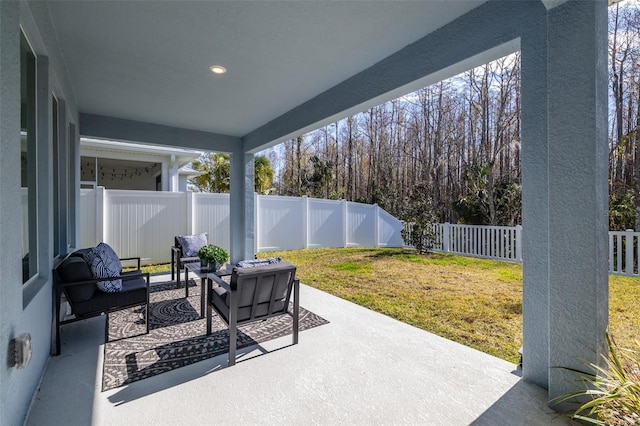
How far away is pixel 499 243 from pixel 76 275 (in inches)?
359

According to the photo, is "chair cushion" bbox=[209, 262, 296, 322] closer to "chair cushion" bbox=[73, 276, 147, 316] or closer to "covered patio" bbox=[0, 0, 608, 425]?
"covered patio" bbox=[0, 0, 608, 425]

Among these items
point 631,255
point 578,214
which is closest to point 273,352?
point 578,214

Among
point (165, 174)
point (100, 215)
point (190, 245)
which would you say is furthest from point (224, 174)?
point (190, 245)

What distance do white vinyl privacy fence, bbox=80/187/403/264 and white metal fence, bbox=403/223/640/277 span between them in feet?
5.63

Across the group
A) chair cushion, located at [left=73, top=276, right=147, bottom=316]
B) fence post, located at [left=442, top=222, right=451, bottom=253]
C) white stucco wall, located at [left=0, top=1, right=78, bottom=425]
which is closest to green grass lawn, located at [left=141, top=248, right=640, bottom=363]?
fence post, located at [left=442, top=222, right=451, bottom=253]

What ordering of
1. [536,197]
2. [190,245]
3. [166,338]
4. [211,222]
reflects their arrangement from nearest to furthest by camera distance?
1. [536,197]
2. [166,338]
3. [190,245]
4. [211,222]

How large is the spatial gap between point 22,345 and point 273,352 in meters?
1.90

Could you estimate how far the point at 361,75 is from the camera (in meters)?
3.61

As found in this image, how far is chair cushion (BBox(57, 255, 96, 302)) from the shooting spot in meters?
3.04

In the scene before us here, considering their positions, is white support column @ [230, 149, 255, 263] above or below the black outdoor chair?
above

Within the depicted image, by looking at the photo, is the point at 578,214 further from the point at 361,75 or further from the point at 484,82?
the point at 484,82

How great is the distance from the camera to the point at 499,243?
8.37 metres

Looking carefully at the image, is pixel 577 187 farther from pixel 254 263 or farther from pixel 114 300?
pixel 114 300

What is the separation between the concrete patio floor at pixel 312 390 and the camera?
81.2 inches
